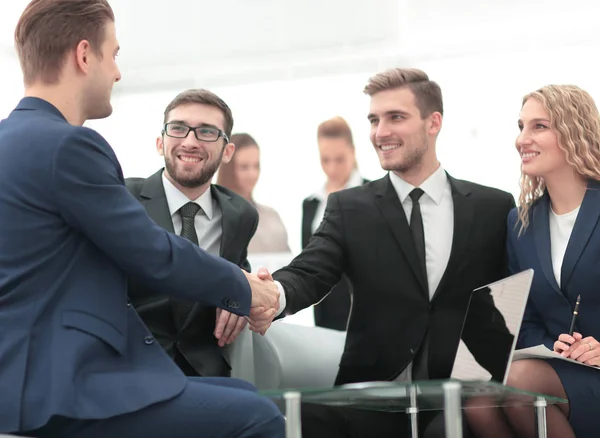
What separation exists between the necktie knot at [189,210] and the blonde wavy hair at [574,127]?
3.98 feet

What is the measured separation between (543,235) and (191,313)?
130 cm

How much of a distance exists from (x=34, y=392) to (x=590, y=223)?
80.0 inches

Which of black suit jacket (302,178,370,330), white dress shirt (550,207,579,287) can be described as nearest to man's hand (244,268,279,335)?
white dress shirt (550,207,579,287)

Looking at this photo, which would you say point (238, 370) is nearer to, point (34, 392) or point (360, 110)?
point (34, 392)

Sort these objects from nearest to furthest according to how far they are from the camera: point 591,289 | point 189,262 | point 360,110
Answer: point 189,262 → point 591,289 → point 360,110

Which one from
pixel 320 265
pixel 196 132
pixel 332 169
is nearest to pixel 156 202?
pixel 196 132

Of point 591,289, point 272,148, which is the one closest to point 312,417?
point 591,289

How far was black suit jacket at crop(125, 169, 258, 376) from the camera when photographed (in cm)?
308

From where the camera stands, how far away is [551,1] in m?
7.14

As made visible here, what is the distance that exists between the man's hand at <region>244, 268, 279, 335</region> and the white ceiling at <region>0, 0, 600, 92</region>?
4.52m

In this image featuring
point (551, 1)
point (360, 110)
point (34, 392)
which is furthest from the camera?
point (360, 110)

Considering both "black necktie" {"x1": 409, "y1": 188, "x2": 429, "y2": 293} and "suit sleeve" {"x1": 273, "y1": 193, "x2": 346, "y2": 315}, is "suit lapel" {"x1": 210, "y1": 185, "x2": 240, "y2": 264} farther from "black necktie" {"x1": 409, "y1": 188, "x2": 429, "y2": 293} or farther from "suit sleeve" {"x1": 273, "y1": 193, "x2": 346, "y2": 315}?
"black necktie" {"x1": 409, "y1": 188, "x2": 429, "y2": 293}

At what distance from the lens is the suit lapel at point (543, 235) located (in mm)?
3195

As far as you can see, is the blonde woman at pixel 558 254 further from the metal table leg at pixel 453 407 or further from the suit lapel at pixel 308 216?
the suit lapel at pixel 308 216
